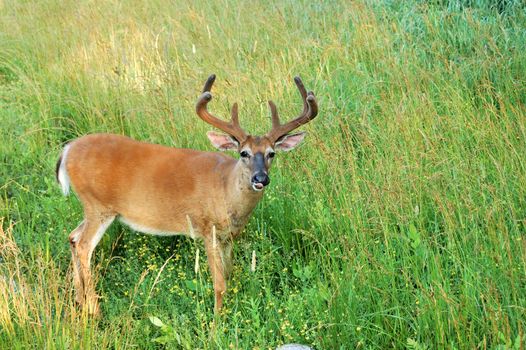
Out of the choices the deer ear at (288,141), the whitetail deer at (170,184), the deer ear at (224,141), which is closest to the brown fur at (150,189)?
the whitetail deer at (170,184)

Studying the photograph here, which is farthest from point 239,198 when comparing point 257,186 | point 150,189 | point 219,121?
point 150,189

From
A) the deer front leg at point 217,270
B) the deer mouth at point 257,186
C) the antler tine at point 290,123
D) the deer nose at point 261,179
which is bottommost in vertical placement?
the deer front leg at point 217,270

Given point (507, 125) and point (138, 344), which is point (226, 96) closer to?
point (507, 125)

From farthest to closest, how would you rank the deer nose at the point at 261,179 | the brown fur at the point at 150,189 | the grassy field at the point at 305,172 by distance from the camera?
the brown fur at the point at 150,189
the deer nose at the point at 261,179
the grassy field at the point at 305,172

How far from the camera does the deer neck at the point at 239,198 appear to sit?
488 cm

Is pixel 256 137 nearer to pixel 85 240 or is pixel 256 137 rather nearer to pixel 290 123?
pixel 290 123

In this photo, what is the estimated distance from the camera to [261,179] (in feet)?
15.0

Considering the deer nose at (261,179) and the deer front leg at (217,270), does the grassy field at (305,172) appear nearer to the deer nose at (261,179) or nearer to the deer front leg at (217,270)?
the deer front leg at (217,270)

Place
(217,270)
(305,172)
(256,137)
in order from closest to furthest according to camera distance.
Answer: (217,270) < (256,137) < (305,172)

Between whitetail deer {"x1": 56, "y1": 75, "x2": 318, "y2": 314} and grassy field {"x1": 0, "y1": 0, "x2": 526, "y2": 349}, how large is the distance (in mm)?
150

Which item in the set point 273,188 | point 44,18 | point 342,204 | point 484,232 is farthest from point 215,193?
point 44,18

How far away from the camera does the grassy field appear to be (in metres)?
3.77

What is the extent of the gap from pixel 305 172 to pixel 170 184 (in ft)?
2.86

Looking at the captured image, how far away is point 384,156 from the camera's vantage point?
5.26 m
